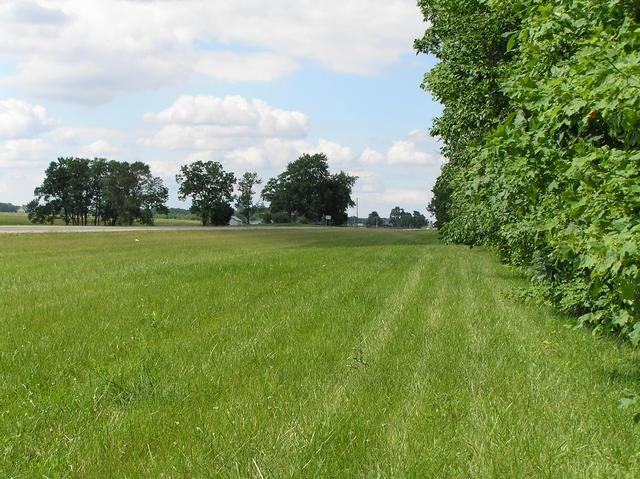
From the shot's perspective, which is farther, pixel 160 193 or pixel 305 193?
pixel 305 193

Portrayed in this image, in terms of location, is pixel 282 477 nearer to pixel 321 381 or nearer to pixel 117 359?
pixel 321 381

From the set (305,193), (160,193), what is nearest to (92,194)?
(160,193)

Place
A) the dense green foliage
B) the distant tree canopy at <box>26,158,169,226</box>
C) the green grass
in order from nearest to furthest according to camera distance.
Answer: the green grass, the dense green foliage, the distant tree canopy at <box>26,158,169,226</box>

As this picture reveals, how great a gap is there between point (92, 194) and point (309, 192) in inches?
2164

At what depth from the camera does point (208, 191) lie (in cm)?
12738

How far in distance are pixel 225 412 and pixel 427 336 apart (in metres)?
4.60

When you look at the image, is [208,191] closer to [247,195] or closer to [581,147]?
[247,195]

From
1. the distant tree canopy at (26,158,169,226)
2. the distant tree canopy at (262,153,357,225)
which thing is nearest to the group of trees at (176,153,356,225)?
the distant tree canopy at (262,153,357,225)

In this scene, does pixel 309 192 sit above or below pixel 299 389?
above

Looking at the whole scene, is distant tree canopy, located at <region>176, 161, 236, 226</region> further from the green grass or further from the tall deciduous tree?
the green grass

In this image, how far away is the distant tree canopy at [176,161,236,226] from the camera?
124938mm

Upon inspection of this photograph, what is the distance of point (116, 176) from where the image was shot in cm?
11600

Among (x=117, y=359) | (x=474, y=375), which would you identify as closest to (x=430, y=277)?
(x=474, y=375)

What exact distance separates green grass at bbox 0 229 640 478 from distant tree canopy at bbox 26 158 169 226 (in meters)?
107
